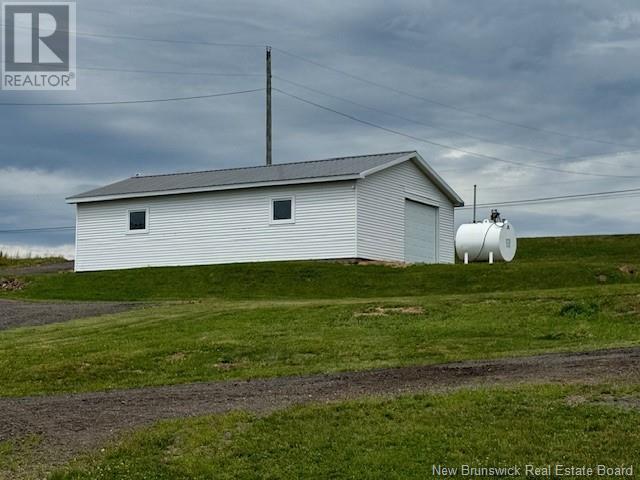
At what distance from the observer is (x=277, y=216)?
124ft

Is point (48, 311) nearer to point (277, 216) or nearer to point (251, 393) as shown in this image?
point (277, 216)

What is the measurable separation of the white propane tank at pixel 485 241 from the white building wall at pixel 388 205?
5.22ft

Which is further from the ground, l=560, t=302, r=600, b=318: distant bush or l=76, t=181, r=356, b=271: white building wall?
l=76, t=181, r=356, b=271: white building wall

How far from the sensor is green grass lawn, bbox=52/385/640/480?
29.8ft

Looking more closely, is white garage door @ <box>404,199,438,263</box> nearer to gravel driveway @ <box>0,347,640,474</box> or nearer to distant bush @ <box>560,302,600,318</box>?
distant bush @ <box>560,302,600,318</box>

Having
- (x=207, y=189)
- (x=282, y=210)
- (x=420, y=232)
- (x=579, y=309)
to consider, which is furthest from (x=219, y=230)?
(x=579, y=309)

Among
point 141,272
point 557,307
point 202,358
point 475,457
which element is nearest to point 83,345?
point 202,358

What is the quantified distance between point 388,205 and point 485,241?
179 inches

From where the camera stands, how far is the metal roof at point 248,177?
36906mm

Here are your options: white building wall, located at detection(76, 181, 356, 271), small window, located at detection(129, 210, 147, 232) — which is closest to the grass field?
white building wall, located at detection(76, 181, 356, 271)

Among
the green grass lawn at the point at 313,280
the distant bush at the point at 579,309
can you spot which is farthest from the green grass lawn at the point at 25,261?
the distant bush at the point at 579,309

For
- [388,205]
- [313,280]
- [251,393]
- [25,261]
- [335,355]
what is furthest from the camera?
[25,261]

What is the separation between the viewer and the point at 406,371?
47.2ft

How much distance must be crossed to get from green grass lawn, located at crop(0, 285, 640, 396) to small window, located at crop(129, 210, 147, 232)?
16570 millimetres
